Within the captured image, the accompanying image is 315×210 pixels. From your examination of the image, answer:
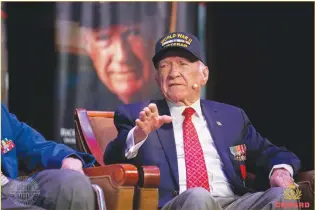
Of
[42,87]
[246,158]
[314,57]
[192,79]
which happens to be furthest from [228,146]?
[42,87]

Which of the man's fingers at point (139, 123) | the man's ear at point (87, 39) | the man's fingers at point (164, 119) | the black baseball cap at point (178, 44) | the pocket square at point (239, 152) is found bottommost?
the pocket square at point (239, 152)

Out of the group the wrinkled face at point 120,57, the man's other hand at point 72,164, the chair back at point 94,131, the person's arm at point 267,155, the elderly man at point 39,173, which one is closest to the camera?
the elderly man at point 39,173

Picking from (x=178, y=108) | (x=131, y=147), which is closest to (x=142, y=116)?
(x=131, y=147)

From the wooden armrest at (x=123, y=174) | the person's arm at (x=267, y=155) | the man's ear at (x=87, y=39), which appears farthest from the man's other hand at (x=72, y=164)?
the man's ear at (x=87, y=39)

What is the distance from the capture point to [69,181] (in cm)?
200

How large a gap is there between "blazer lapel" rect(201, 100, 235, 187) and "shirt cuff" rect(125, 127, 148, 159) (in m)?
0.35

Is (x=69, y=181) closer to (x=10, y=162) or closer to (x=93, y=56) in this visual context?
(x=10, y=162)

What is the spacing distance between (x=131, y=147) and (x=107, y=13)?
1.85 m

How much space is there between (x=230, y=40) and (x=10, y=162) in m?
2.29

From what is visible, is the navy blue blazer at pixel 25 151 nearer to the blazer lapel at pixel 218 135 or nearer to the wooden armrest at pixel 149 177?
the wooden armrest at pixel 149 177

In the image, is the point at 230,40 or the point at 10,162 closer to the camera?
the point at 10,162

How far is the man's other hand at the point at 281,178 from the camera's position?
7.67ft

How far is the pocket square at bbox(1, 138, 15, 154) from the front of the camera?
2.29 metres

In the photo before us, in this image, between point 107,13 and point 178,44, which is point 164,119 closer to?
point 178,44
